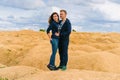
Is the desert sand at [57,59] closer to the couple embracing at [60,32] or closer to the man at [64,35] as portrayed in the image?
the man at [64,35]

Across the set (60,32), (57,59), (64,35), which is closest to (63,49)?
(64,35)

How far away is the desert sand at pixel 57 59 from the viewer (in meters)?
19.3

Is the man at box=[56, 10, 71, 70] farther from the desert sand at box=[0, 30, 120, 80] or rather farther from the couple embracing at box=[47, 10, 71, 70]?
the desert sand at box=[0, 30, 120, 80]

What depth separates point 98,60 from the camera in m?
34.6

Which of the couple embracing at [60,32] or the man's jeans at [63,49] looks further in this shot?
the man's jeans at [63,49]

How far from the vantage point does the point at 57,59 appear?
1422 inches

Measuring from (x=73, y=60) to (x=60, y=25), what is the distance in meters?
15.0

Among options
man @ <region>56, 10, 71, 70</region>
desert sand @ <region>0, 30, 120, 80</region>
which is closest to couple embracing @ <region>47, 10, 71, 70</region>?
man @ <region>56, 10, 71, 70</region>

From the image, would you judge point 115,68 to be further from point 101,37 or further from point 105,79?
point 101,37

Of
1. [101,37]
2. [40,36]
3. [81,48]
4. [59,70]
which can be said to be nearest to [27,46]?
[81,48]

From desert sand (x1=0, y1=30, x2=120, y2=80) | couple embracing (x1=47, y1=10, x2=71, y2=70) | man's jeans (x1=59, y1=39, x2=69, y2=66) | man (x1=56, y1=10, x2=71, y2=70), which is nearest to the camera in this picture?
desert sand (x1=0, y1=30, x2=120, y2=80)

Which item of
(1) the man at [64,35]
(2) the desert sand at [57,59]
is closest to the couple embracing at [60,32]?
(1) the man at [64,35]

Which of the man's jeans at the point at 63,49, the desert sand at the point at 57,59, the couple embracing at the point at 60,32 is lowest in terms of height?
the desert sand at the point at 57,59

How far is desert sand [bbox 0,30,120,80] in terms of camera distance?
19312 millimetres
